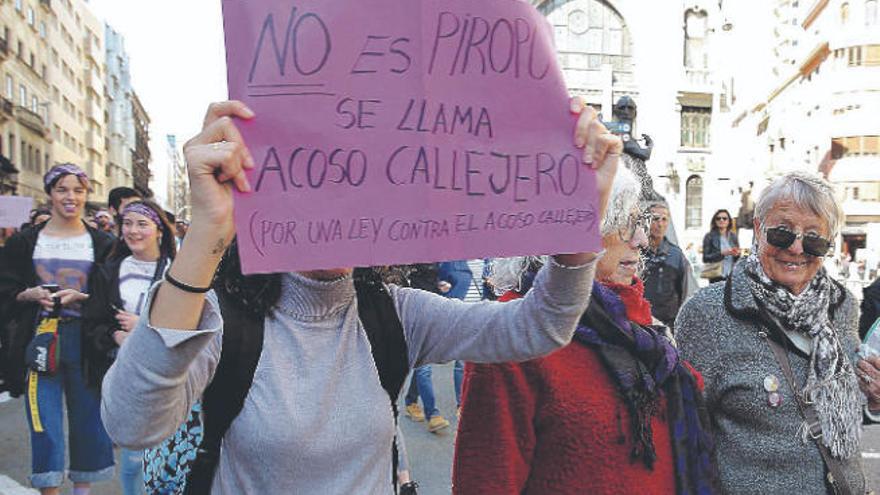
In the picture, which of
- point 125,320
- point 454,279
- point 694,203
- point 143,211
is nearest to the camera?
point 125,320

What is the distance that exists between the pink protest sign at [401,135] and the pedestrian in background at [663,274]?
3.65 m

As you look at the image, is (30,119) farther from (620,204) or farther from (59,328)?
(620,204)

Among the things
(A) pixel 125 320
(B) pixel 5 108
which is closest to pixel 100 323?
(A) pixel 125 320

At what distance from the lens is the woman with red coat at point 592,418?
194 centimetres

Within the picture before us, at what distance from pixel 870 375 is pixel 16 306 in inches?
171

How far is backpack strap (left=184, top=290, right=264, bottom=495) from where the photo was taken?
1485mm

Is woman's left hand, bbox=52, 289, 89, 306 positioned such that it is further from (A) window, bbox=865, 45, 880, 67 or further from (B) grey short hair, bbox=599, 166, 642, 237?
(A) window, bbox=865, 45, 880, 67

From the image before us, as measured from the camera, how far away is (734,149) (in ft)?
130

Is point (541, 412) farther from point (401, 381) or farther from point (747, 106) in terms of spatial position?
point (747, 106)

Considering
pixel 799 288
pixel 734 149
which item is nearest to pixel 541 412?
pixel 799 288

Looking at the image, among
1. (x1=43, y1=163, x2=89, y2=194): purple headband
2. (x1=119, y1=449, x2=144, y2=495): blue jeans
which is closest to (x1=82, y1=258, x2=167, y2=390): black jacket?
(x1=119, y1=449, x2=144, y2=495): blue jeans

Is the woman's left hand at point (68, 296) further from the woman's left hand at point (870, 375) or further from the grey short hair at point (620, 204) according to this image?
the woman's left hand at point (870, 375)

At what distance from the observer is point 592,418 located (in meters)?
1.95

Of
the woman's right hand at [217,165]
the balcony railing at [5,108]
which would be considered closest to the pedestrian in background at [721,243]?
the woman's right hand at [217,165]
